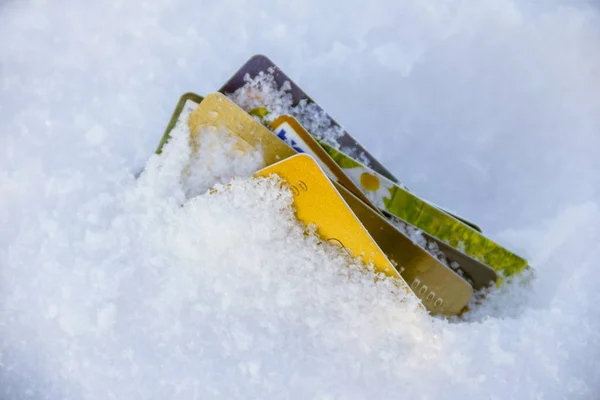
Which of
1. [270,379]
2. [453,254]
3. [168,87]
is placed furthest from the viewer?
[168,87]

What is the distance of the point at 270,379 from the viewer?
→ 2.10 ft

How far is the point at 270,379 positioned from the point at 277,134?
0.31 m

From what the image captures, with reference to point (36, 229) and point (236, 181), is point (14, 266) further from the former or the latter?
point (236, 181)

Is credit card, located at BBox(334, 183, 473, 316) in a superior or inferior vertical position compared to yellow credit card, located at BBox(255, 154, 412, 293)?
superior


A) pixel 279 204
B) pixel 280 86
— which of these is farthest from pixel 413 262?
pixel 280 86

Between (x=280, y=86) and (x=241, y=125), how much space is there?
0.11 m

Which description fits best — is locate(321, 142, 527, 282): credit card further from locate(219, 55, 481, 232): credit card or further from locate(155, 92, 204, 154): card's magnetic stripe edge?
locate(155, 92, 204, 154): card's magnetic stripe edge

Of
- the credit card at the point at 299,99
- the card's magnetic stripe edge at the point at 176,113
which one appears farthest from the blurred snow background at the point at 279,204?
the credit card at the point at 299,99

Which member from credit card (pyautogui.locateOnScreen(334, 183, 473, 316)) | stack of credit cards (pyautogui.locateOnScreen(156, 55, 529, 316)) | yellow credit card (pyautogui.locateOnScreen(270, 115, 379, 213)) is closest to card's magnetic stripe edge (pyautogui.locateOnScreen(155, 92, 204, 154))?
stack of credit cards (pyautogui.locateOnScreen(156, 55, 529, 316))

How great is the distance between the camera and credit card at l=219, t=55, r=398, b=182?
0.79 meters

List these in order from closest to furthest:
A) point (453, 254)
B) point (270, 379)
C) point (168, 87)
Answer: point (270, 379), point (453, 254), point (168, 87)

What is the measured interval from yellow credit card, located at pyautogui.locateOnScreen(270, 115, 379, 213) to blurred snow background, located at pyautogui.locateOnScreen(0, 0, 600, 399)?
0.27ft

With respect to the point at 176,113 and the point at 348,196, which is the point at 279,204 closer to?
the point at 348,196

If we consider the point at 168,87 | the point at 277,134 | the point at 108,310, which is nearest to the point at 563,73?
the point at 277,134
